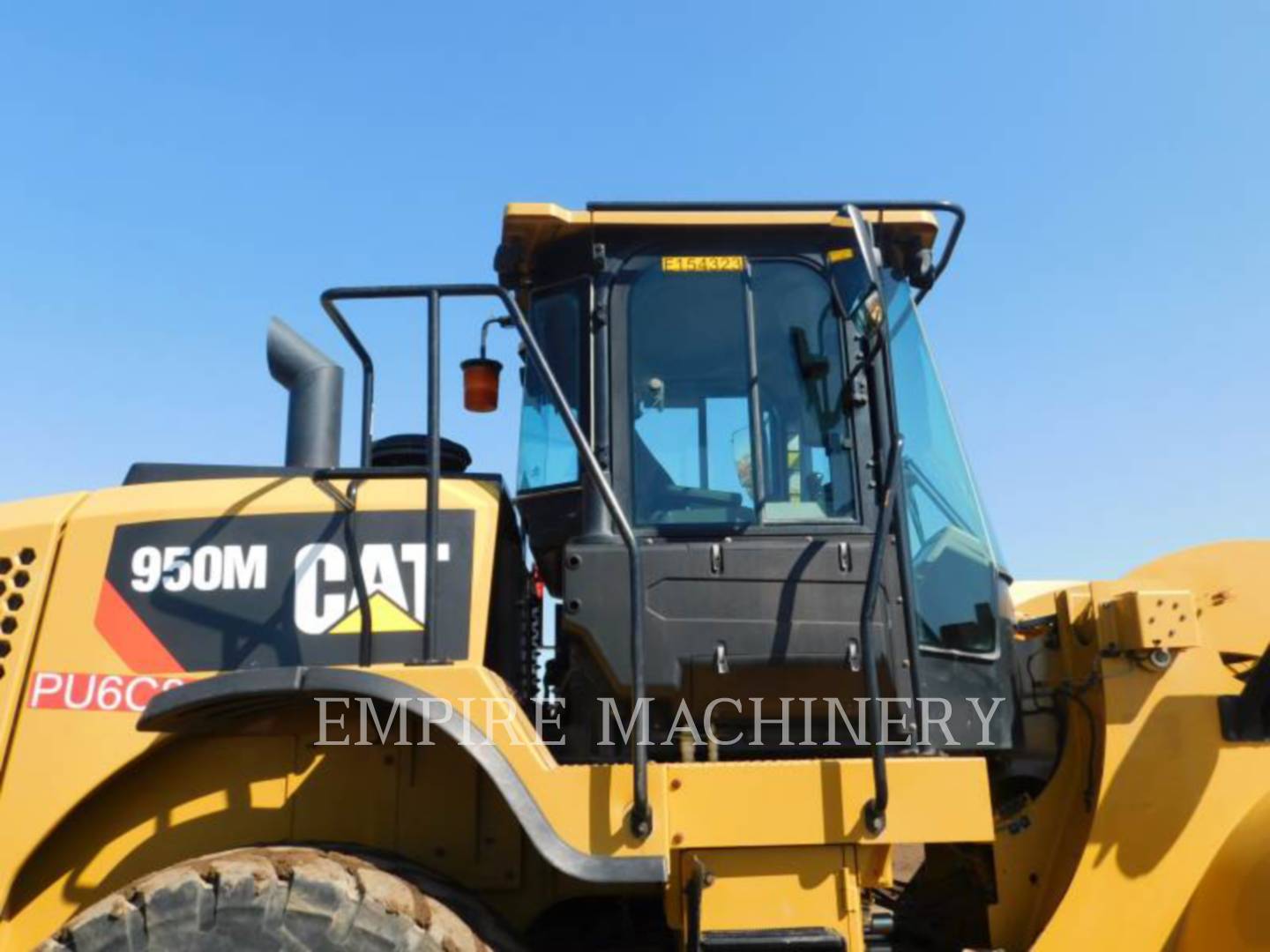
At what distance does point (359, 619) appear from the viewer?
3.32 m

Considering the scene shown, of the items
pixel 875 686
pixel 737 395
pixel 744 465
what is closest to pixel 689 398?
pixel 737 395

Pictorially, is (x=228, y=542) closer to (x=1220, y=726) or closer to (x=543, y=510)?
(x=543, y=510)

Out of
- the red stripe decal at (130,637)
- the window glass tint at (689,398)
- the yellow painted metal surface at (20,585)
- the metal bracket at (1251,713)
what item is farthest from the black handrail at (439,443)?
the metal bracket at (1251,713)

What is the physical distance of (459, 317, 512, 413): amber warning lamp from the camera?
13.1 ft

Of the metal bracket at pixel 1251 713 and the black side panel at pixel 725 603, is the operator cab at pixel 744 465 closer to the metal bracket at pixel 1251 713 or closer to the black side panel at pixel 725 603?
the black side panel at pixel 725 603

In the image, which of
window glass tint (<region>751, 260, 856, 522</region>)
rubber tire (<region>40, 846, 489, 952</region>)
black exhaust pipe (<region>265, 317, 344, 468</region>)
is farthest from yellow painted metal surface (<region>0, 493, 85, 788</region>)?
window glass tint (<region>751, 260, 856, 522</region>)

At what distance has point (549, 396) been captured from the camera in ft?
12.3

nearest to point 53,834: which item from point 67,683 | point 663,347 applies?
point 67,683

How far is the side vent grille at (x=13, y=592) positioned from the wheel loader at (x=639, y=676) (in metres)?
0.02

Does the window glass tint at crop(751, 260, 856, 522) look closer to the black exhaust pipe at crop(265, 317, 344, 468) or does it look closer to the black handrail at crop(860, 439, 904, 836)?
the black handrail at crop(860, 439, 904, 836)

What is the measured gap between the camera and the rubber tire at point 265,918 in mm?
2764

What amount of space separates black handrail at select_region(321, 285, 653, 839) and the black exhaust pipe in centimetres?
51

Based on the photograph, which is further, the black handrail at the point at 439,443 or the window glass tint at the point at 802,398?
the window glass tint at the point at 802,398

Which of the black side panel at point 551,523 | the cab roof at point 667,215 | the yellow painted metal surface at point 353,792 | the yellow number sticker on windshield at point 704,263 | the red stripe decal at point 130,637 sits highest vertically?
the cab roof at point 667,215
